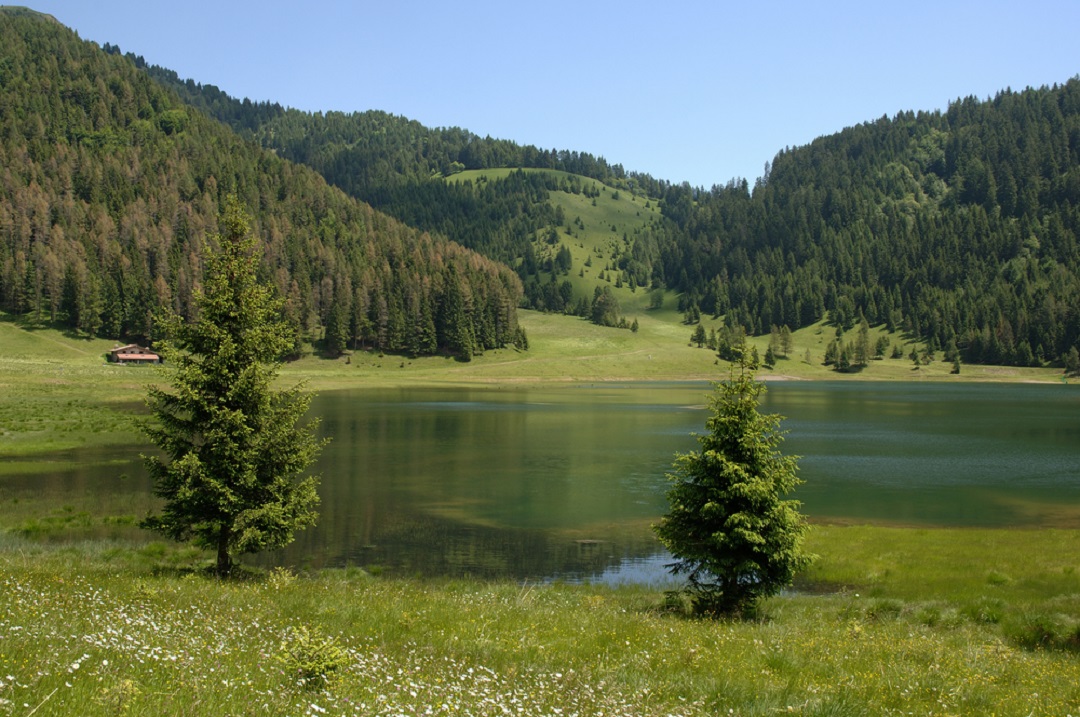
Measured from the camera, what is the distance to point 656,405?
10369 centimetres

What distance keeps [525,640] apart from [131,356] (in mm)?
144136

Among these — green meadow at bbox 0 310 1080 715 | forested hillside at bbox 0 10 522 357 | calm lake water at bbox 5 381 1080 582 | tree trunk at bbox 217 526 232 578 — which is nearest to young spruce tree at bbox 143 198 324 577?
tree trunk at bbox 217 526 232 578

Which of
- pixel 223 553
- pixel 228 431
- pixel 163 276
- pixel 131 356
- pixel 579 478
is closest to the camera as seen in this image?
pixel 228 431

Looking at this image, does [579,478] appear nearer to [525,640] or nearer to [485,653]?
[525,640]

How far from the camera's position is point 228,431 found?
22141 millimetres

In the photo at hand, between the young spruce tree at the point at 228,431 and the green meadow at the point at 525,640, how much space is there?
6.28 feet

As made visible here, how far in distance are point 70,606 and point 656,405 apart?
95700mm

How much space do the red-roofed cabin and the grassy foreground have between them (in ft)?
419

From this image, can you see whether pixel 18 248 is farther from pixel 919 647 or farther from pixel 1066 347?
pixel 1066 347

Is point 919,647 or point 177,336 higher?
point 177,336

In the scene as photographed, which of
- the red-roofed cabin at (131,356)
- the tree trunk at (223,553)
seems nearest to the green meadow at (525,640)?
the tree trunk at (223,553)

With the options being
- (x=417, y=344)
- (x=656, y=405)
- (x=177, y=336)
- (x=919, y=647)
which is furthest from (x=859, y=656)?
(x=417, y=344)

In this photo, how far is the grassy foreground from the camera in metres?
7.29

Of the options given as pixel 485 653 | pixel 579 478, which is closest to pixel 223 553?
pixel 485 653
